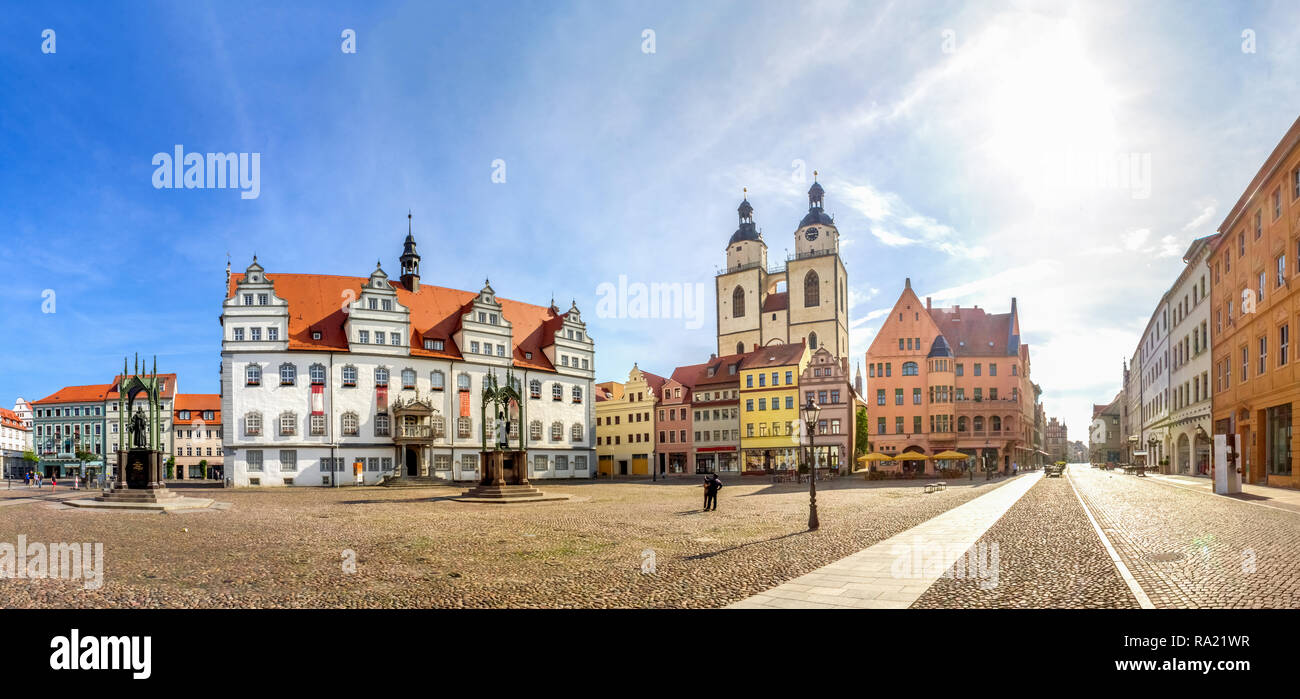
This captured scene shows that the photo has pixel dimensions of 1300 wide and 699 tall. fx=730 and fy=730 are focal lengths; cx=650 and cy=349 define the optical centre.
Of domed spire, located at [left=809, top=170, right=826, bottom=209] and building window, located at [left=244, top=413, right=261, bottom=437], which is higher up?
domed spire, located at [left=809, top=170, right=826, bottom=209]

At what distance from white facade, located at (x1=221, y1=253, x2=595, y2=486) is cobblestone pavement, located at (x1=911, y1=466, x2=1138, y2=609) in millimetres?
36629

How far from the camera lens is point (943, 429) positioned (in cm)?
7100

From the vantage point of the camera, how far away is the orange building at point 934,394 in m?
71.4

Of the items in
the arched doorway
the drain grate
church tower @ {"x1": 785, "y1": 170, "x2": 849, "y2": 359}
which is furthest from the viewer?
church tower @ {"x1": 785, "y1": 170, "x2": 849, "y2": 359}

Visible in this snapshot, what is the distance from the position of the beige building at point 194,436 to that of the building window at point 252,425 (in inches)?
2337

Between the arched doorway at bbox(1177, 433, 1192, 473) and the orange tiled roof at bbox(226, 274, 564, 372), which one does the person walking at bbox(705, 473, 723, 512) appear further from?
the arched doorway at bbox(1177, 433, 1192, 473)

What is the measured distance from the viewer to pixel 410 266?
6694 centimetres

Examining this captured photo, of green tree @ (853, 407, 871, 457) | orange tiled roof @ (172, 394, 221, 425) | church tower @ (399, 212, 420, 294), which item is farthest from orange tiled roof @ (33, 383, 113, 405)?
green tree @ (853, 407, 871, 457)

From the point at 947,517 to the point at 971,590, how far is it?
13224 mm

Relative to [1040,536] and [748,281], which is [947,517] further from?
[748,281]

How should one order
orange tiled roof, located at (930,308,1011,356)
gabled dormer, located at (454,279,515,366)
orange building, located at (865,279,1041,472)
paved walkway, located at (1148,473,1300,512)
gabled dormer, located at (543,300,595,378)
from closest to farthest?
paved walkway, located at (1148,473,1300,512) → gabled dormer, located at (454,279,515,366) → gabled dormer, located at (543,300,595,378) → orange building, located at (865,279,1041,472) → orange tiled roof, located at (930,308,1011,356)

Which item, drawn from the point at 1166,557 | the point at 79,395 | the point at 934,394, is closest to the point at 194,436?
the point at 79,395

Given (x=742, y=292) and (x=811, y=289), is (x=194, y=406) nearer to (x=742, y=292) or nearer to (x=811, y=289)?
(x=742, y=292)

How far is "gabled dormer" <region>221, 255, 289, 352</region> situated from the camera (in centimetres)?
5372
